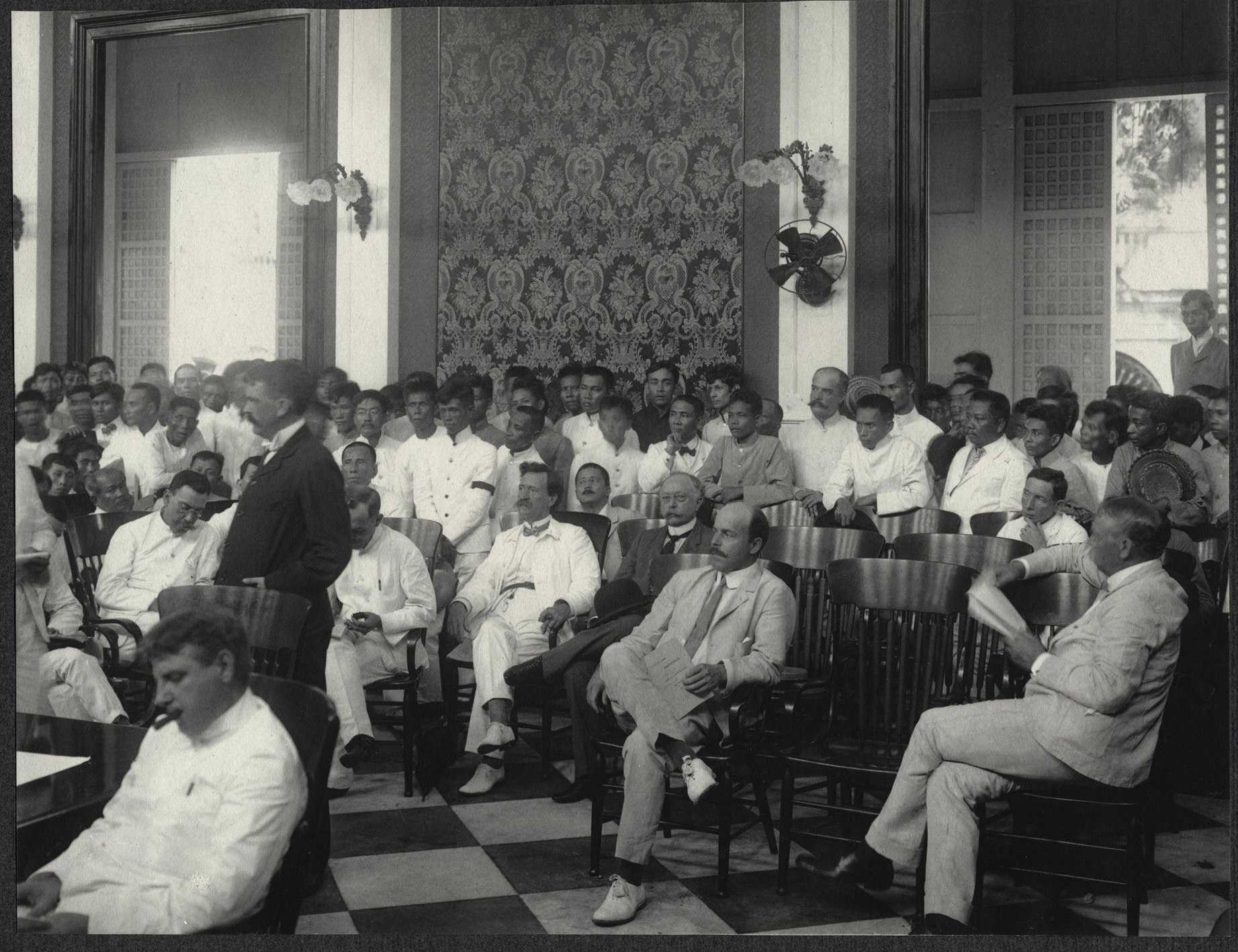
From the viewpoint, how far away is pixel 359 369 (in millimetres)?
3367

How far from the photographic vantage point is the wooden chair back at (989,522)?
337cm

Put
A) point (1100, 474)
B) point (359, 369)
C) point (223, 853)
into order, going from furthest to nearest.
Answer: point (359, 369) < point (1100, 474) < point (223, 853)

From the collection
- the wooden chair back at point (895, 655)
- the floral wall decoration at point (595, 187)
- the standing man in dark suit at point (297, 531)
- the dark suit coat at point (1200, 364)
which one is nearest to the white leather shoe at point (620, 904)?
the wooden chair back at point (895, 655)

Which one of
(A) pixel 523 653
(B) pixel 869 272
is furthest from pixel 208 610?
(B) pixel 869 272

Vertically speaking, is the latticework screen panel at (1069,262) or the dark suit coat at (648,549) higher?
the latticework screen panel at (1069,262)

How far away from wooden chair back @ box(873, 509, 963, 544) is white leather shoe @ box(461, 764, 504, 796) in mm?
1346

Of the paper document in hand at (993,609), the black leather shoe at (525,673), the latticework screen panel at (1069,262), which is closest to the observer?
the paper document in hand at (993,609)

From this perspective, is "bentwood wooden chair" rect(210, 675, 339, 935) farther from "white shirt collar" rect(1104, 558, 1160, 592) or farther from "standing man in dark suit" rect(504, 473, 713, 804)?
"white shirt collar" rect(1104, 558, 1160, 592)

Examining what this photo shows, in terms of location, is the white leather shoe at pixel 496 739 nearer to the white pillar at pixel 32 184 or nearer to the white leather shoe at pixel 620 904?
the white leather shoe at pixel 620 904

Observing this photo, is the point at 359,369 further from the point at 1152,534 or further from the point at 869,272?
the point at 1152,534

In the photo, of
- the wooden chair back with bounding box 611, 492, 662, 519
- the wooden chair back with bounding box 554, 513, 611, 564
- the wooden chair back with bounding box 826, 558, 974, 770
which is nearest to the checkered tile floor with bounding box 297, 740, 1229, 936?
the wooden chair back with bounding box 826, 558, 974, 770

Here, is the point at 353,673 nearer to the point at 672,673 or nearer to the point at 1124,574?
the point at 672,673

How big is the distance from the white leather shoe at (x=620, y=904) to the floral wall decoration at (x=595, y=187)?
4.58 feet

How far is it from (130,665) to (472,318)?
1.29 meters
